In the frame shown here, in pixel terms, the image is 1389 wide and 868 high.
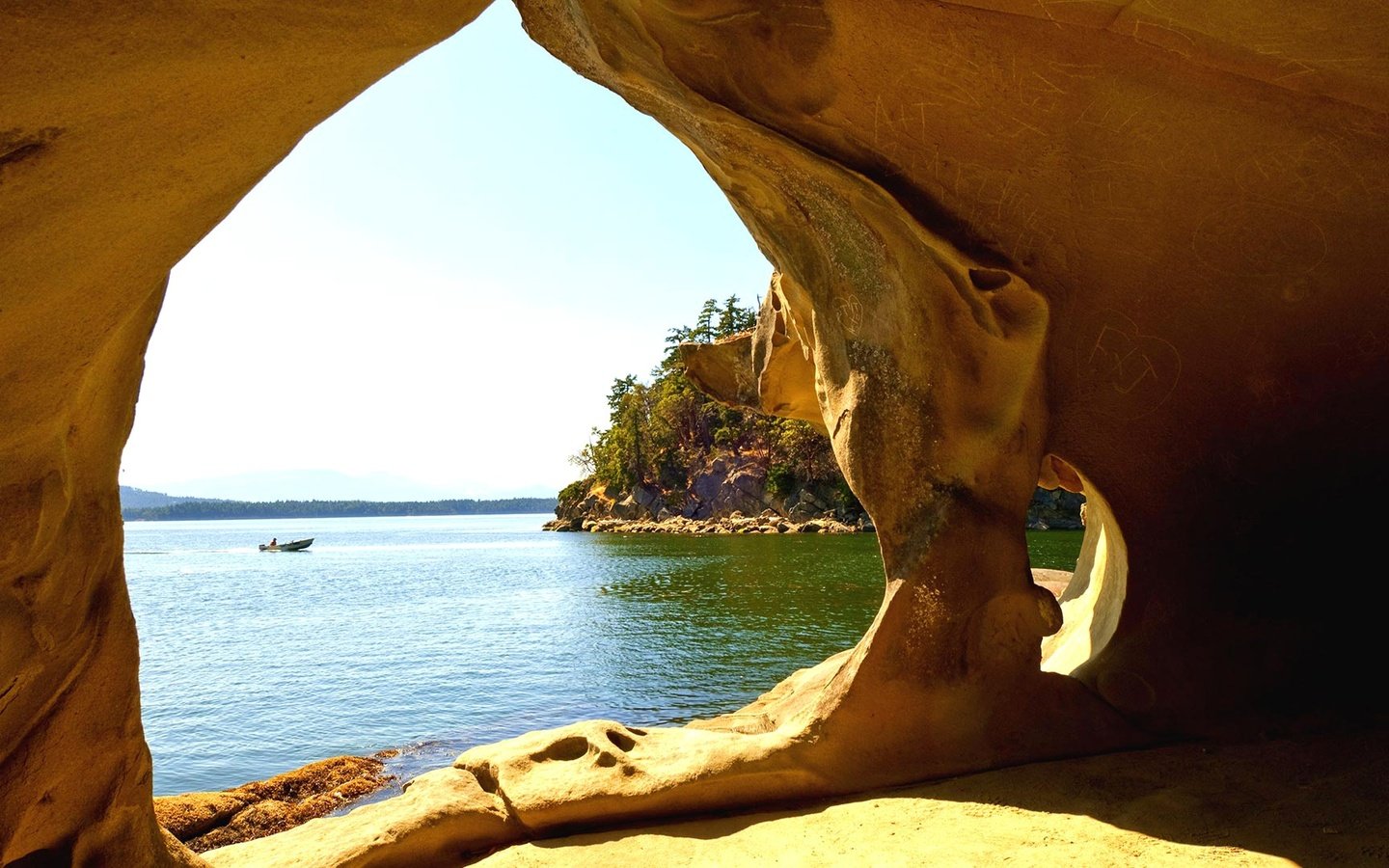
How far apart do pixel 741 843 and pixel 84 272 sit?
2.85m

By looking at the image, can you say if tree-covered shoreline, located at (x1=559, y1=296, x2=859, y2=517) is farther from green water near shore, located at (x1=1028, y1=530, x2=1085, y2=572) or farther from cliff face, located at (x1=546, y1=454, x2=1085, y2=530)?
green water near shore, located at (x1=1028, y1=530, x2=1085, y2=572)

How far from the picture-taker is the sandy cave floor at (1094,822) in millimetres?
2885

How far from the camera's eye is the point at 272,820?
6.79 meters

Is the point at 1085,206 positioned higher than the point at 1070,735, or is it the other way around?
the point at 1085,206

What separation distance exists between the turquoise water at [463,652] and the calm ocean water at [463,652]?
55mm

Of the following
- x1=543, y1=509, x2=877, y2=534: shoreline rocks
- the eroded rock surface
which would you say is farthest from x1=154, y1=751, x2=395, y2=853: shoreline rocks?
x1=543, y1=509, x2=877, y2=534: shoreline rocks

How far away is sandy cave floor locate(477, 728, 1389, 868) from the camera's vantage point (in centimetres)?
288

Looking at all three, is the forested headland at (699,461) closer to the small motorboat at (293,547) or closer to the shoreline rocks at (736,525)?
the shoreline rocks at (736,525)

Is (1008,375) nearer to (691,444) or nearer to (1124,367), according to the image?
(1124,367)

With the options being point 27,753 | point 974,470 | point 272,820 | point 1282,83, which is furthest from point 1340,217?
point 272,820

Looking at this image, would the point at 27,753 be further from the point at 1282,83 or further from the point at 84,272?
the point at 1282,83

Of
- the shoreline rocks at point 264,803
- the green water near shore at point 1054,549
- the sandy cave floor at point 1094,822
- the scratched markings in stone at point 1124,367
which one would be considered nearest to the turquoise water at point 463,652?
the shoreline rocks at point 264,803

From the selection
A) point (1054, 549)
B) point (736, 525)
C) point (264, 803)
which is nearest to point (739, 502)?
point (736, 525)

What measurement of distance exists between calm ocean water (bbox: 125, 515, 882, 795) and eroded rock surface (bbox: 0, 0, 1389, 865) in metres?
6.14
